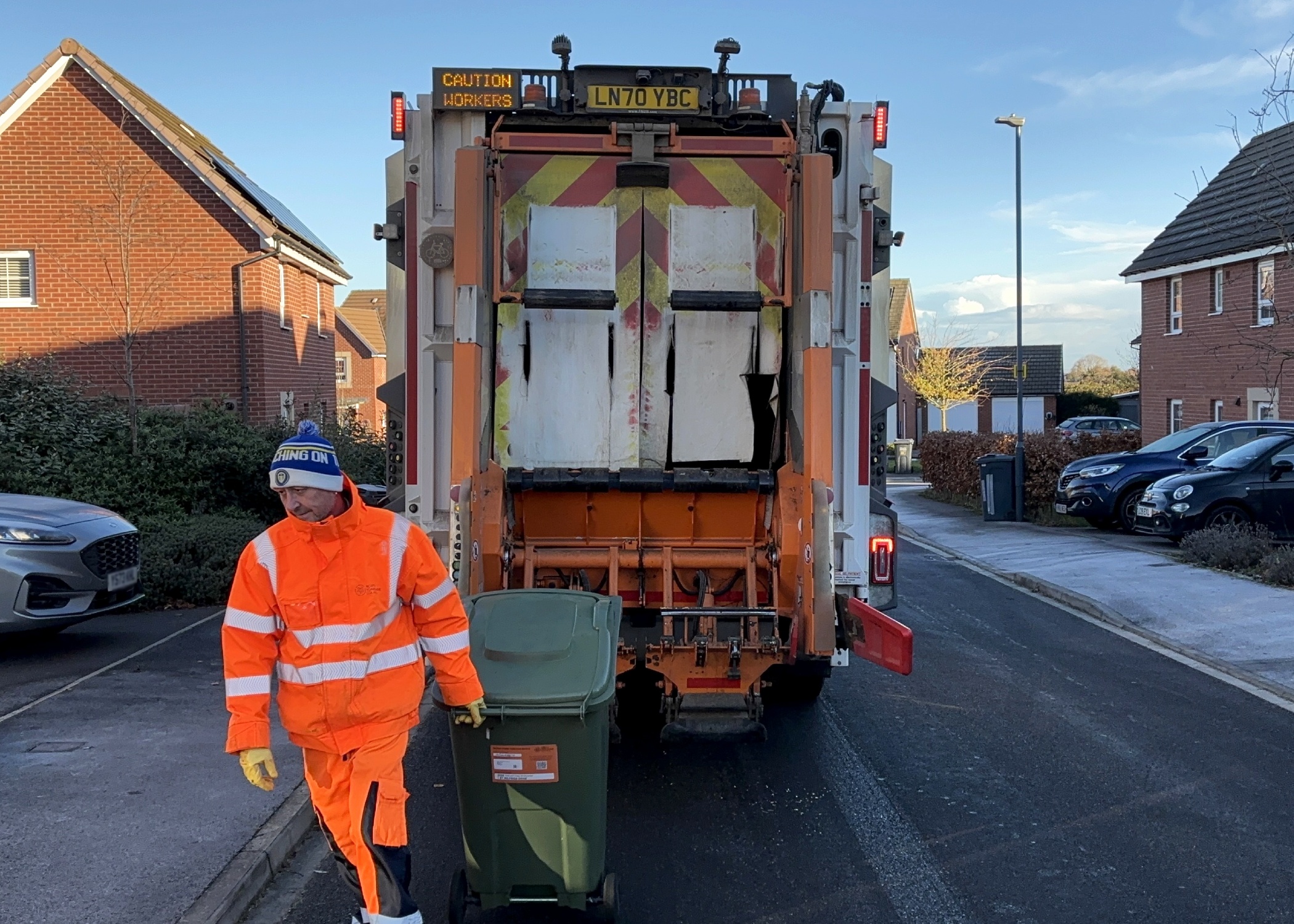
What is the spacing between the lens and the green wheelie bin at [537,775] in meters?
3.96

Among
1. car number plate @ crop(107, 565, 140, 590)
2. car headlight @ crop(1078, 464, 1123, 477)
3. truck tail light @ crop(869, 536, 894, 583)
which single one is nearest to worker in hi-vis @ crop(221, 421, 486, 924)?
truck tail light @ crop(869, 536, 894, 583)

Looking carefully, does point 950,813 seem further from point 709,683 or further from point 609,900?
point 609,900

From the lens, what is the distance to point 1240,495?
1409 cm

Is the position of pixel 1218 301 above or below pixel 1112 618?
above

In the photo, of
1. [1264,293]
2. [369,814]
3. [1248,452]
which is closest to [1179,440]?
[1248,452]

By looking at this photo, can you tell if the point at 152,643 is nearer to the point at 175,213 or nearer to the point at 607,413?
the point at 607,413

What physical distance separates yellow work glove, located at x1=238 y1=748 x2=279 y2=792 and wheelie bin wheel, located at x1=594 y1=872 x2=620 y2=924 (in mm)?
1195

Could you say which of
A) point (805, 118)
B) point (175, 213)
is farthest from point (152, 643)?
point (175, 213)

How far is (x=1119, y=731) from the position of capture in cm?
675

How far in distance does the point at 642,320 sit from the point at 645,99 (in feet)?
3.54

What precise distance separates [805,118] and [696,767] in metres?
3.25

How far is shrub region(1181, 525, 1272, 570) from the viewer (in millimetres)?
12383

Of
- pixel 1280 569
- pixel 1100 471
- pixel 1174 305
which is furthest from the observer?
pixel 1174 305

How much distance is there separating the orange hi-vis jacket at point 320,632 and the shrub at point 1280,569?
10.1 meters
